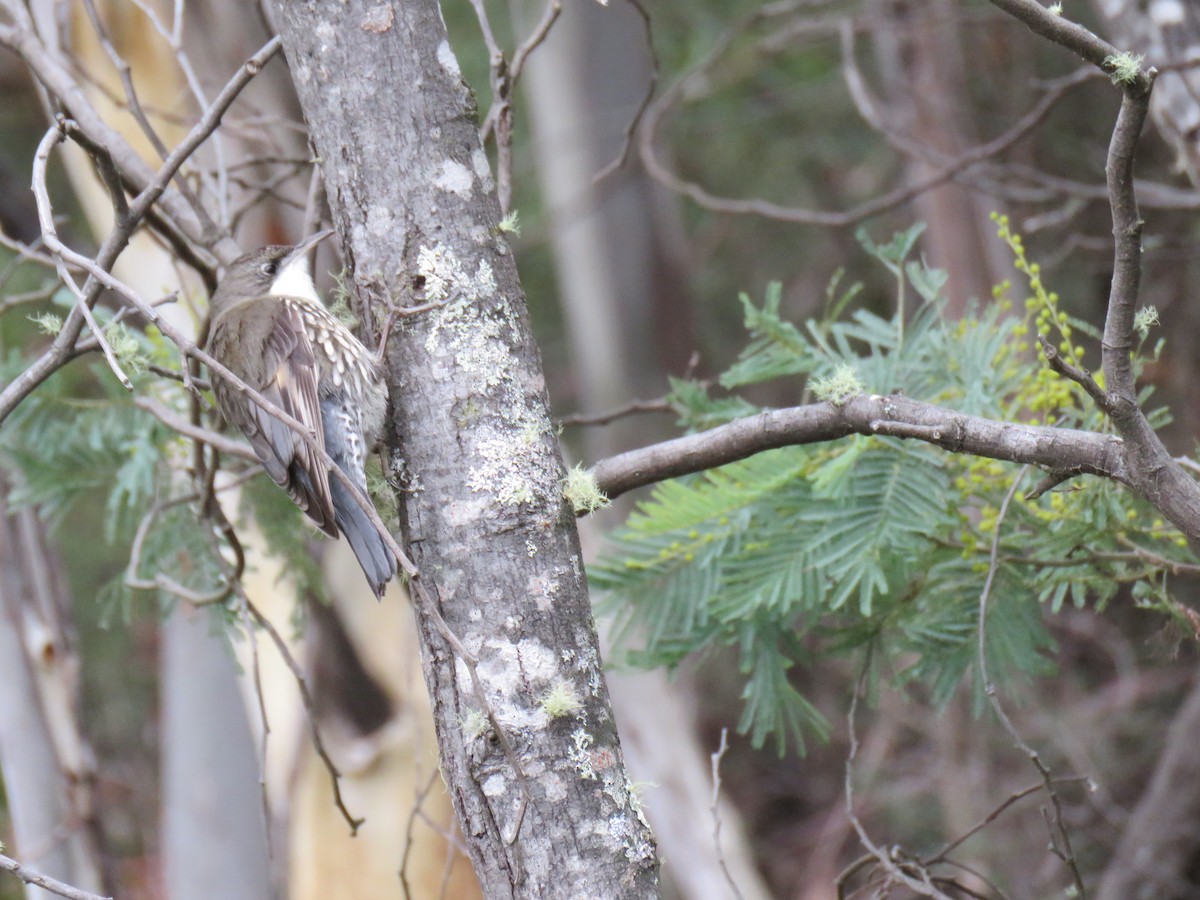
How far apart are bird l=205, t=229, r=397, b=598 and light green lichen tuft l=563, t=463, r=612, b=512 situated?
33cm

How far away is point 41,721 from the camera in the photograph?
3.73 meters

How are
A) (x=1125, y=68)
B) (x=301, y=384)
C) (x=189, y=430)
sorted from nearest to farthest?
(x=1125, y=68), (x=189, y=430), (x=301, y=384)

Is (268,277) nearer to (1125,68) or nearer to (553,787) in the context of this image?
(553,787)

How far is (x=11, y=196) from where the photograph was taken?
181 inches

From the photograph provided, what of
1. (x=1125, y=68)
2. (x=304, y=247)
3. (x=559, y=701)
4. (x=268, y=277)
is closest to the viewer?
(x=1125, y=68)

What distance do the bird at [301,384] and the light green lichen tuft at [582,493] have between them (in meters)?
0.33

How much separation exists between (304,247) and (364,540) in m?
0.84

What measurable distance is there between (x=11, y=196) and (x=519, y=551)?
3918 mm

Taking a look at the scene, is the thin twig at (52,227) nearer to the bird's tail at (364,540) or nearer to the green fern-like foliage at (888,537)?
the bird's tail at (364,540)

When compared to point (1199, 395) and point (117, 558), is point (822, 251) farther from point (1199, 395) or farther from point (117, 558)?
point (117, 558)

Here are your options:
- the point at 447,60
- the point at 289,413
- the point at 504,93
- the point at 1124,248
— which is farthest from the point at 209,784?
the point at 1124,248

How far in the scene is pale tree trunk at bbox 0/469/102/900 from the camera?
3646mm

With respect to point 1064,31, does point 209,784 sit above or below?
below

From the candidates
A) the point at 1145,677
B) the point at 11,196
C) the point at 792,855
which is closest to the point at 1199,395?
the point at 1145,677
